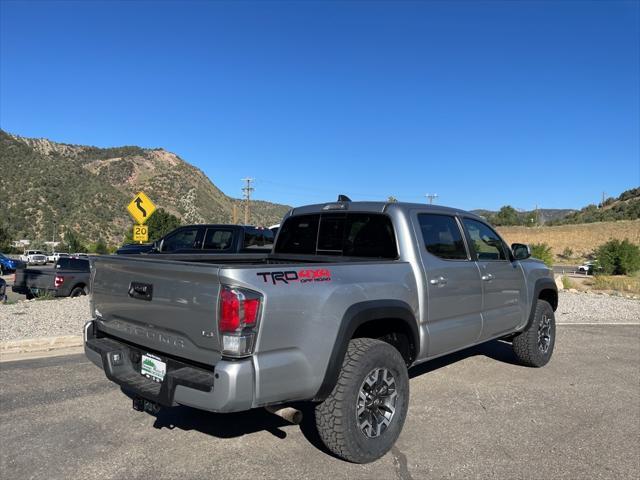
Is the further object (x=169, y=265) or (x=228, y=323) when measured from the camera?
(x=169, y=265)

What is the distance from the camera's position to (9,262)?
3603cm

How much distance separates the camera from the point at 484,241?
5.48 meters

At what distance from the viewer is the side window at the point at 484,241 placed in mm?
5273

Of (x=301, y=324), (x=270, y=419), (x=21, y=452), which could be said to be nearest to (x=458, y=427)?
(x=270, y=419)

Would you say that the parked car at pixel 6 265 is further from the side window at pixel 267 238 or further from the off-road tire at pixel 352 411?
the off-road tire at pixel 352 411

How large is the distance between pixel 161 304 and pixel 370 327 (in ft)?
5.25

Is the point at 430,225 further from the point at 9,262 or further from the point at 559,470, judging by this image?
the point at 9,262

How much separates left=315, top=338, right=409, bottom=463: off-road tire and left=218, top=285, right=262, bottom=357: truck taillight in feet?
2.75

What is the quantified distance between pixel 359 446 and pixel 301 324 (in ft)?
3.48

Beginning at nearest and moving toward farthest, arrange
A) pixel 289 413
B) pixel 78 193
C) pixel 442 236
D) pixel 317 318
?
pixel 317 318, pixel 289 413, pixel 442 236, pixel 78 193

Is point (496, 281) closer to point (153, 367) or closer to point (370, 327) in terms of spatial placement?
point (370, 327)

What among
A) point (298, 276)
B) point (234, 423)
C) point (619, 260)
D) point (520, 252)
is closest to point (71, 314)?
point (234, 423)

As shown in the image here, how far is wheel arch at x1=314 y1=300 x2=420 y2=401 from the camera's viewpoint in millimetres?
3334

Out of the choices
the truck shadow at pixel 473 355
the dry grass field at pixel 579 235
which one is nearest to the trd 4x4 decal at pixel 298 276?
the truck shadow at pixel 473 355
